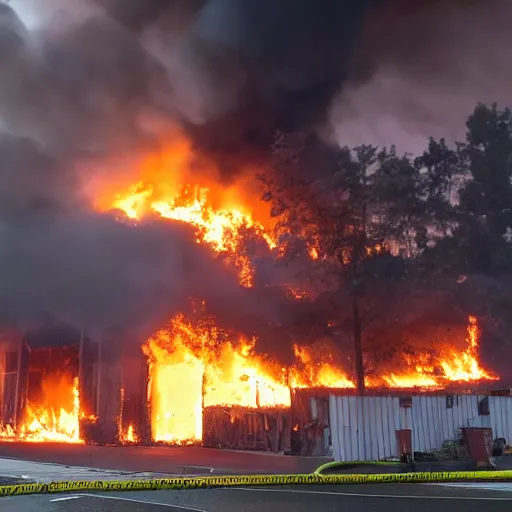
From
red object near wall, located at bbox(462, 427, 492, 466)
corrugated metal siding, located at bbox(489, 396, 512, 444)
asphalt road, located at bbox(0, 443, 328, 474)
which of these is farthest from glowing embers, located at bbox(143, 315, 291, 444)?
red object near wall, located at bbox(462, 427, 492, 466)

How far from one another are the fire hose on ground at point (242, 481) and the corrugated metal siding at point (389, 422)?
1.37 metres

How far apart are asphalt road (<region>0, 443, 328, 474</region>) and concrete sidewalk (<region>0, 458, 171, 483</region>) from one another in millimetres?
528

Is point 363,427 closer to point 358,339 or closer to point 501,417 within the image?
point 501,417

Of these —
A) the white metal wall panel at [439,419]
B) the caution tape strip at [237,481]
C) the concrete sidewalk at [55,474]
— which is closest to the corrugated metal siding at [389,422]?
the white metal wall panel at [439,419]

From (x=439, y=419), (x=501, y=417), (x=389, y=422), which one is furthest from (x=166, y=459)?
(x=501, y=417)

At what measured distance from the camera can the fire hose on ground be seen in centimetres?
962

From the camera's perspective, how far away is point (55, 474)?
1162 centimetres

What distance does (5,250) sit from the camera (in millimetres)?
21438

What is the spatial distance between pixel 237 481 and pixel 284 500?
1.97 m

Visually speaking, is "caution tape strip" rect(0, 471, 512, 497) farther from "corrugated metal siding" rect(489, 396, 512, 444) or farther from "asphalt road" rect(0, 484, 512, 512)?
"corrugated metal siding" rect(489, 396, 512, 444)

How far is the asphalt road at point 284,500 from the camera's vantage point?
798 cm

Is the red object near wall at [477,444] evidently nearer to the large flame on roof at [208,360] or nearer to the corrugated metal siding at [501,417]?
the corrugated metal siding at [501,417]

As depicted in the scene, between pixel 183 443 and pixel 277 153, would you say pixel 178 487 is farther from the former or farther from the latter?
pixel 277 153

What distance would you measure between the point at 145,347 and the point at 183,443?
3.56 meters
